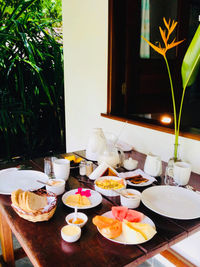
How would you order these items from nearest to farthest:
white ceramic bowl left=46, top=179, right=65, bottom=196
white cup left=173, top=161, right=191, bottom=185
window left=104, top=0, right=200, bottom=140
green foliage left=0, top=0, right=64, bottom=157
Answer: white ceramic bowl left=46, top=179, right=65, bottom=196 < white cup left=173, top=161, right=191, bottom=185 < window left=104, top=0, right=200, bottom=140 < green foliage left=0, top=0, right=64, bottom=157

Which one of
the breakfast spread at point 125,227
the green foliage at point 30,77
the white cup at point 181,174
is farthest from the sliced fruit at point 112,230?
the green foliage at point 30,77

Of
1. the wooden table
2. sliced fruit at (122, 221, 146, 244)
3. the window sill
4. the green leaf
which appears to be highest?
the green leaf

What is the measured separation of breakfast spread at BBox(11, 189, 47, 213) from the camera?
83 cm

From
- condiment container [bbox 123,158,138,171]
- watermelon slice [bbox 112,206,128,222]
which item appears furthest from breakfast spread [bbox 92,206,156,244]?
condiment container [bbox 123,158,138,171]

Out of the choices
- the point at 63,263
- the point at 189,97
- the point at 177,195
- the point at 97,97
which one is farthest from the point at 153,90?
the point at 63,263

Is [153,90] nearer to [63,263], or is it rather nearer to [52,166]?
[52,166]

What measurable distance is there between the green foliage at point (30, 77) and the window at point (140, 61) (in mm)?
911

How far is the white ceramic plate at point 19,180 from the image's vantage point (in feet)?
3.43

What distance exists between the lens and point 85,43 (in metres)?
2.21

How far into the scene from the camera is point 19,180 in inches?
44.5

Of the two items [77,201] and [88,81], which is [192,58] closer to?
[77,201]

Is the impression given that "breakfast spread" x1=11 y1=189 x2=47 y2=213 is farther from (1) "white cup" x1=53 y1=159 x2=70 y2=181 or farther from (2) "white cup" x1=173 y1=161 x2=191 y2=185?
(2) "white cup" x1=173 y1=161 x2=191 y2=185

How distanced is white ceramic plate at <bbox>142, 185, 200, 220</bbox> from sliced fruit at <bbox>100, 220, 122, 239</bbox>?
0.62ft

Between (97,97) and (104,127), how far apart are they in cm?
28
